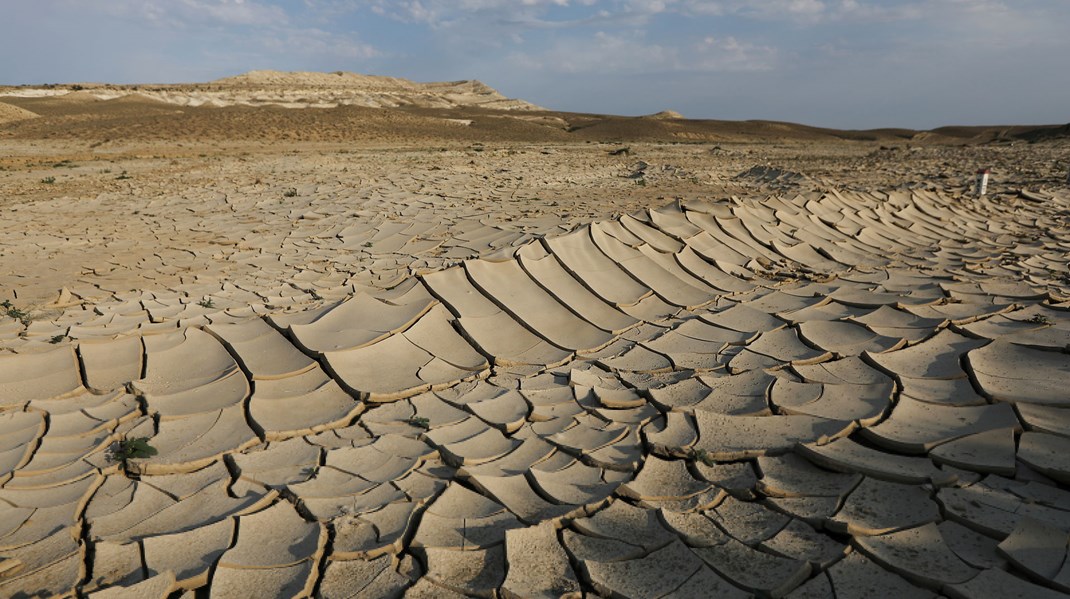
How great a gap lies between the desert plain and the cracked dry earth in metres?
0.01

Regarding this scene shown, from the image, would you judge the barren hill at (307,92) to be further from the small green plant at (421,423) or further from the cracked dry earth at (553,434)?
the small green plant at (421,423)

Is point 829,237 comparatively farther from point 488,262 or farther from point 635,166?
point 635,166

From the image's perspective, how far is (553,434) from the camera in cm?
264

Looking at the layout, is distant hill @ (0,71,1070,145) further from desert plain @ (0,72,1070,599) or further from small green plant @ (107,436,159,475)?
small green plant @ (107,436,159,475)

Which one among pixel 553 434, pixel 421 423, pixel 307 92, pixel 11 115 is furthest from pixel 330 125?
pixel 307 92

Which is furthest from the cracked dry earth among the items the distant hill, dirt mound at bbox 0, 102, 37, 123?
dirt mound at bbox 0, 102, 37, 123

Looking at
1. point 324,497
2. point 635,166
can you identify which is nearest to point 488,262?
point 324,497

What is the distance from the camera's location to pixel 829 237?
6.16 meters

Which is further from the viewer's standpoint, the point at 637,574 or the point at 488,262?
the point at 488,262

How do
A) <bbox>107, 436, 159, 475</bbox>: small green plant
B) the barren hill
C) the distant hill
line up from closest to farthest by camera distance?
<bbox>107, 436, 159, 475</bbox>: small green plant, the distant hill, the barren hill

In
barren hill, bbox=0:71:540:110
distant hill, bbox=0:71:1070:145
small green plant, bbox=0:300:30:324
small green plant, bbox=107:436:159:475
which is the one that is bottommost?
small green plant, bbox=107:436:159:475

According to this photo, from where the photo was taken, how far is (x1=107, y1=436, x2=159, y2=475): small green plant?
252cm

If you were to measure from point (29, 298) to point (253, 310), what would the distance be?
1.81m

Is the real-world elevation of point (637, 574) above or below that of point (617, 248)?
below
